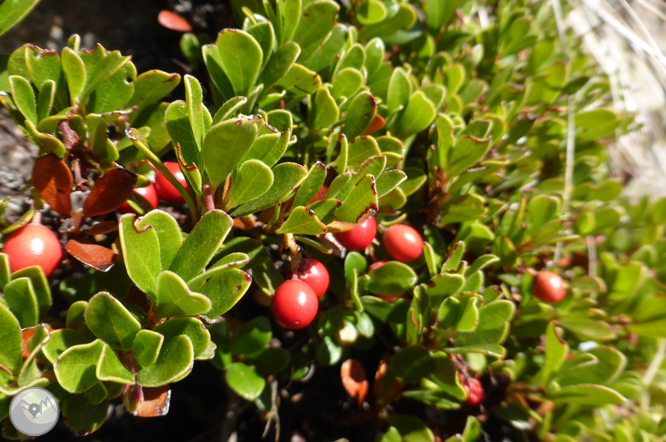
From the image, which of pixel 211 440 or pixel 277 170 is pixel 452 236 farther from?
pixel 211 440

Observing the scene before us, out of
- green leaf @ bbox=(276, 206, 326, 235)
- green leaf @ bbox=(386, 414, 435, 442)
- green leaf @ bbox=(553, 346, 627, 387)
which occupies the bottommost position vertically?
green leaf @ bbox=(386, 414, 435, 442)

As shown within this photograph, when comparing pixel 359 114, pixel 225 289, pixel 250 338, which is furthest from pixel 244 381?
pixel 359 114

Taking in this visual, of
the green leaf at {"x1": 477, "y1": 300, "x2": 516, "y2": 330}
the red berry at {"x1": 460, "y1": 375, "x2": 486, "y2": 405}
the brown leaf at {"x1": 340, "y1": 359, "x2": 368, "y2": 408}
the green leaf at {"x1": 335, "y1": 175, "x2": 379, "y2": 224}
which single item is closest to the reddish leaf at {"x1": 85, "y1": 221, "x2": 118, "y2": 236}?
the green leaf at {"x1": 335, "y1": 175, "x2": 379, "y2": 224}

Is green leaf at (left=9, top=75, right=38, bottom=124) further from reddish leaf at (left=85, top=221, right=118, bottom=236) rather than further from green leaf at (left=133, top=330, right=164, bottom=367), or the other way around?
green leaf at (left=133, top=330, right=164, bottom=367)

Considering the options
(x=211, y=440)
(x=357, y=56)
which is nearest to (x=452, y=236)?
(x=357, y=56)

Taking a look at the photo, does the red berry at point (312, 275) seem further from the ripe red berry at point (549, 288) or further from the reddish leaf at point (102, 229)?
the ripe red berry at point (549, 288)

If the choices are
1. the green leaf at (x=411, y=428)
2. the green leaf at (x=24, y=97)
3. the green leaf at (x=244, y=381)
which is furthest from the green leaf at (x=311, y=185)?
the green leaf at (x=411, y=428)
